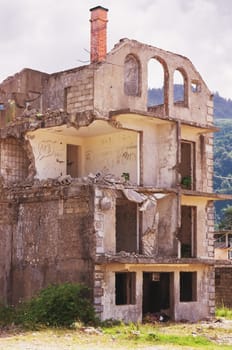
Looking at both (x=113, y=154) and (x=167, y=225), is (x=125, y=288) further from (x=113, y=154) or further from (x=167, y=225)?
(x=113, y=154)

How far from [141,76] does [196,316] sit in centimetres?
998

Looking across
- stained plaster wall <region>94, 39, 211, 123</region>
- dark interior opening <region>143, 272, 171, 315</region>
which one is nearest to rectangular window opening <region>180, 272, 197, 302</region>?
dark interior opening <region>143, 272, 171, 315</region>

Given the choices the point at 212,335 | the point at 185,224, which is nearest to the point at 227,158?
the point at 185,224

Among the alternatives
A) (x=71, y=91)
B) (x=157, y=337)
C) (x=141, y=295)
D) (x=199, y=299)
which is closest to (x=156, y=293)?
(x=199, y=299)

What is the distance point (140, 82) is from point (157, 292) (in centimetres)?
908

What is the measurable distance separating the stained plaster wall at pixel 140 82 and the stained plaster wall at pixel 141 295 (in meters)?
A: 6.09

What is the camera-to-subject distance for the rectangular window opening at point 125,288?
28.5m

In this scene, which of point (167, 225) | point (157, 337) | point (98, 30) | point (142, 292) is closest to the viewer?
point (157, 337)

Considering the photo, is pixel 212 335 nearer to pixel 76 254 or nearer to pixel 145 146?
pixel 76 254

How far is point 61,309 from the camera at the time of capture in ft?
85.8

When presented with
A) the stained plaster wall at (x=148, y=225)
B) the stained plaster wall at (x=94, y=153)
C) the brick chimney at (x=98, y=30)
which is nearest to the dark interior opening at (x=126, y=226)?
the stained plaster wall at (x=148, y=225)

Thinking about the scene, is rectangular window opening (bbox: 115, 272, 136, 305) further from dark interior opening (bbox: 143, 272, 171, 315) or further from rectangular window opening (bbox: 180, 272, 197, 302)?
rectangular window opening (bbox: 180, 272, 197, 302)

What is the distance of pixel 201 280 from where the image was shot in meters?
31.6

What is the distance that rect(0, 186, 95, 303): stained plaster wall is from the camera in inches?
1083
